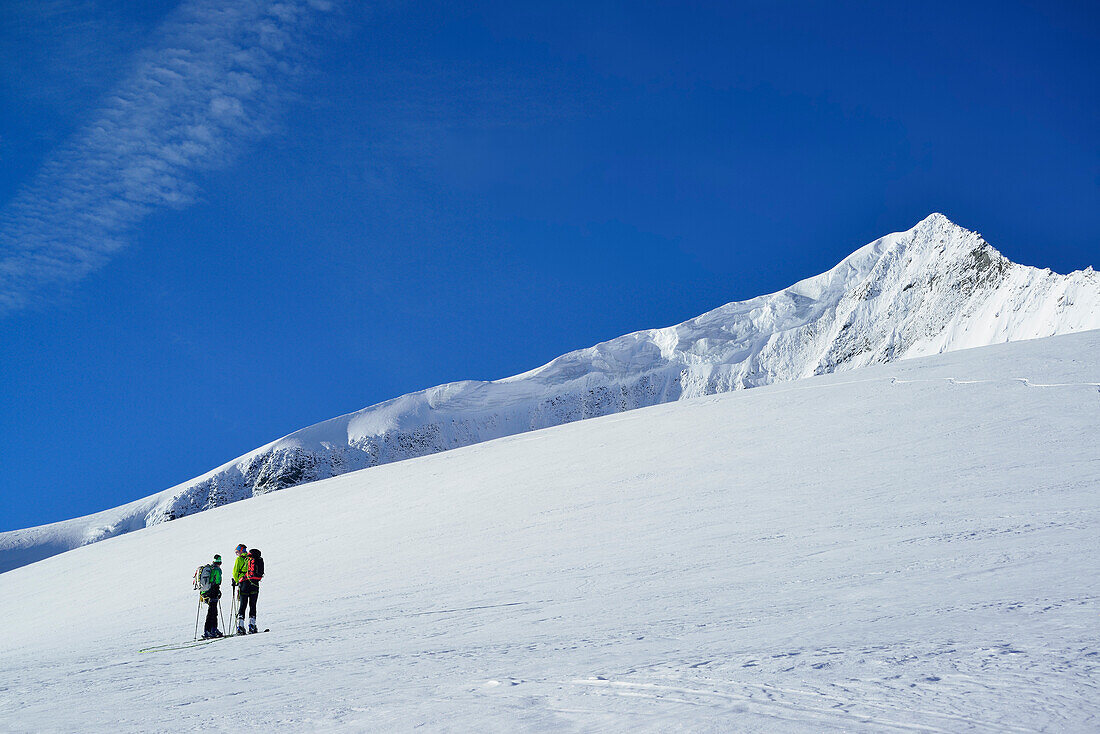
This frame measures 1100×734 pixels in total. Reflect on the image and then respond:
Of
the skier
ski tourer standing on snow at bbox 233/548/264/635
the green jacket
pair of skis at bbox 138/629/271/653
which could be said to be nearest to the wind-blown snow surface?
pair of skis at bbox 138/629/271/653

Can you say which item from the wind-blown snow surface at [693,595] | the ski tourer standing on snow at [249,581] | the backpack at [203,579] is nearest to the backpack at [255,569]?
the ski tourer standing on snow at [249,581]

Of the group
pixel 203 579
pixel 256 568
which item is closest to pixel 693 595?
pixel 256 568

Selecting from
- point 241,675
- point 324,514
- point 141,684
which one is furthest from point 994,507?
point 324,514

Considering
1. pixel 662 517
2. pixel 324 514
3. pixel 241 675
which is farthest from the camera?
pixel 324 514

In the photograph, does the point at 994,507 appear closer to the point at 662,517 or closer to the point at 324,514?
the point at 662,517

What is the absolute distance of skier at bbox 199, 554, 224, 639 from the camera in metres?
11.5

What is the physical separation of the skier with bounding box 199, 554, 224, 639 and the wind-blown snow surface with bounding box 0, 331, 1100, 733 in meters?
0.78

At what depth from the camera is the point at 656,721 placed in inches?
156

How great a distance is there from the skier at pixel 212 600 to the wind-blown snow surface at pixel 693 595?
776 millimetres

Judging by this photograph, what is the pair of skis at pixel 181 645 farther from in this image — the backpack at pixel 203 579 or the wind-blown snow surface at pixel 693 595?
the backpack at pixel 203 579

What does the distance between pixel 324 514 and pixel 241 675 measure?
18439mm

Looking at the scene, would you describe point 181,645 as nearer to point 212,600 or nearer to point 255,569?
point 212,600

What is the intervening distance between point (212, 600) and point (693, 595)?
8.12 meters

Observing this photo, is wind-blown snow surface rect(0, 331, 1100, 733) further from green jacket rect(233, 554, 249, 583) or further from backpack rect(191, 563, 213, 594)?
backpack rect(191, 563, 213, 594)
